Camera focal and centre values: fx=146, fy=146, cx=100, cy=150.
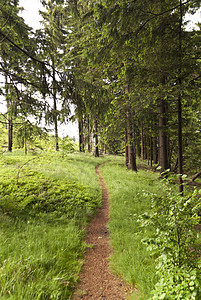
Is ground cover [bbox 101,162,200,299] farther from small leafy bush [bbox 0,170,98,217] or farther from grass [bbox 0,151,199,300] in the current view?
small leafy bush [bbox 0,170,98,217]

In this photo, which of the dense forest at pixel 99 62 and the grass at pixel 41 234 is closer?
the grass at pixel 41 234

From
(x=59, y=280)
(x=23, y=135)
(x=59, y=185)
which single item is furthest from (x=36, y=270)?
(x=59, y=185)

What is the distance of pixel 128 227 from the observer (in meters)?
4.51

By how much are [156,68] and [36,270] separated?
21.9 feet

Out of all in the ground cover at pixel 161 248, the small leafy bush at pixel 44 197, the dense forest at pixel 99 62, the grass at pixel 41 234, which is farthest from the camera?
the small leafy bush at pixel 44 197

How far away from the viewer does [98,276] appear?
3.02 metres

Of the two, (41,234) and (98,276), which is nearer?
(98,276)

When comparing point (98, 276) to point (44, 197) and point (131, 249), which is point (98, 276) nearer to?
point (131, 249)

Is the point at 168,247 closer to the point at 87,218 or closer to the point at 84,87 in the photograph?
the point at 87,218

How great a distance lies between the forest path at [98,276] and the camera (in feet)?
8.49

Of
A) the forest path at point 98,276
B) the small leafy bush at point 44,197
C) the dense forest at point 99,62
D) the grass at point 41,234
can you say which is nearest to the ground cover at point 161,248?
the forest path at point 98,276

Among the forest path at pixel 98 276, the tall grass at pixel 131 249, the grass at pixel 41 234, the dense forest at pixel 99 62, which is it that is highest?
the dense forest at pixel 99 62

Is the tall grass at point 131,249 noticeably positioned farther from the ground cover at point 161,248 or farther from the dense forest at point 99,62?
the dense forest at point 99,62

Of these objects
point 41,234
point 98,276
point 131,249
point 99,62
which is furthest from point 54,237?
point 99,62
